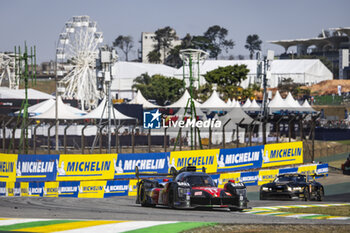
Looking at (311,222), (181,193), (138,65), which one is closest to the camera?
(311,222)

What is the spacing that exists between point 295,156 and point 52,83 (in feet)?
460

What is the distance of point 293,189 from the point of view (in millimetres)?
22312

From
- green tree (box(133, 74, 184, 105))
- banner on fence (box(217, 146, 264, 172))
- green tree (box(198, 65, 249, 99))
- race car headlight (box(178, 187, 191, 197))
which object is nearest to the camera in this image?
race car headlight (box(178, 187, 191, 197))

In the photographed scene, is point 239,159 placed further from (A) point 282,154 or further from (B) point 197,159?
(A) point 282,154

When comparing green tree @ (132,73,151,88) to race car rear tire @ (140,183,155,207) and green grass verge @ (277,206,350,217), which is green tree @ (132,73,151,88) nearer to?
race car rear tire @ (140,183,155,207)

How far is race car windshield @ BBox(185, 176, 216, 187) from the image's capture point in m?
16.8

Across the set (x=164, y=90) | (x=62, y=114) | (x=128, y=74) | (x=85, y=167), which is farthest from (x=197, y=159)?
(x=128, y=74)

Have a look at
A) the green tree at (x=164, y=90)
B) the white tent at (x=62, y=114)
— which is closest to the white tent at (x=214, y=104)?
the white tent at (x=62, y=114)

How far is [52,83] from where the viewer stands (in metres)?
169

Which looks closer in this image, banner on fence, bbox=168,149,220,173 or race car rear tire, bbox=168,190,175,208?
race car rear tire, bbox=168,190,175,208

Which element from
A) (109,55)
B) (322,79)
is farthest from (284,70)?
(109,55)

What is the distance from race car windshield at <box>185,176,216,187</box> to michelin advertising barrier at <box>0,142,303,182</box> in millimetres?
8492

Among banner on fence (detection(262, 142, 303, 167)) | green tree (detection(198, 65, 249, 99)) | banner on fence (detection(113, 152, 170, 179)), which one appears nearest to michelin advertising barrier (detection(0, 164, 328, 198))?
banner on fence (detection(113, 152, 170, 179))

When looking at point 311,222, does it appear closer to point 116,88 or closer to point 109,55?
point 109,55
